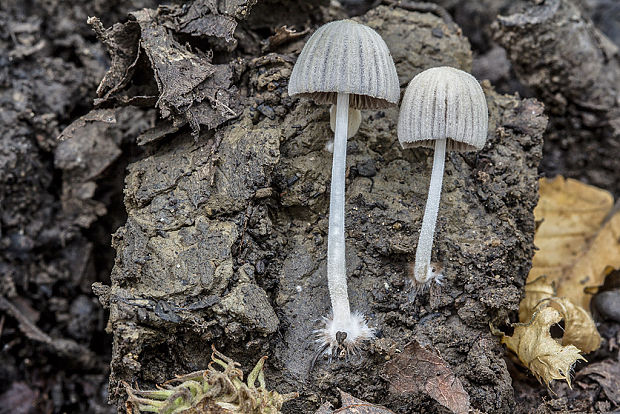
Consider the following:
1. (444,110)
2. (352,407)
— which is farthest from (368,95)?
(352,407)

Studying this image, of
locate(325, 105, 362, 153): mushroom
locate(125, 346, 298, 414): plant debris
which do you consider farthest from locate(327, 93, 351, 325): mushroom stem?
locate(125, 346, 298, 414): plant debris

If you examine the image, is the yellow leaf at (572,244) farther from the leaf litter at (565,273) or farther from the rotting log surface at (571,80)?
the rotting log surface at (571,80)

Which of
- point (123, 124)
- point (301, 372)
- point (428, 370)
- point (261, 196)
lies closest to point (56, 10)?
point (123, 124)

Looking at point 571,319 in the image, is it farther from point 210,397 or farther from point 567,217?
point 210,397

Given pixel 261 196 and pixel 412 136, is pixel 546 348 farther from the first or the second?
pixel 261 196

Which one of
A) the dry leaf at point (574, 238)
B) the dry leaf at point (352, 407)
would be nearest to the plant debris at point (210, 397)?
the dry leaf at point (352, 407)

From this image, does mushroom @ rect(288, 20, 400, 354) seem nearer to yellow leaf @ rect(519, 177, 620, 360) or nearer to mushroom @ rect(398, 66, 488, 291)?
mushroom @ rect(398, 66, 488, 291)
